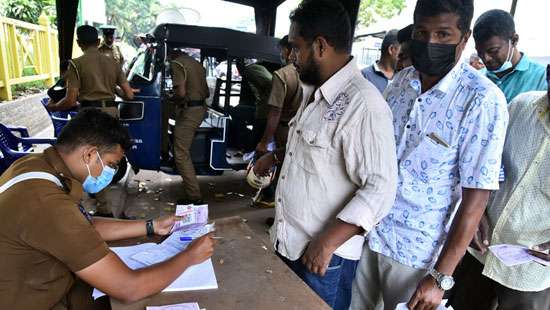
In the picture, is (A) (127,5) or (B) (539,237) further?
(A) (127,5)

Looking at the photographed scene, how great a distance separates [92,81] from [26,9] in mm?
7185

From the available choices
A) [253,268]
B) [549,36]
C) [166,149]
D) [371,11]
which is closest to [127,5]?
[371,11]

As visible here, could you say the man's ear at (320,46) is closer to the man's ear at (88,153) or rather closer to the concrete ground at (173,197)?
the man's ear at (88,153)

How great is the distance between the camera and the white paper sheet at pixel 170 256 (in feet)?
3.96

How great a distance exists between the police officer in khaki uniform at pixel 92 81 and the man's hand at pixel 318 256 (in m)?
2.90

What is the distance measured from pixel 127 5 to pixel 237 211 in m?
21.4

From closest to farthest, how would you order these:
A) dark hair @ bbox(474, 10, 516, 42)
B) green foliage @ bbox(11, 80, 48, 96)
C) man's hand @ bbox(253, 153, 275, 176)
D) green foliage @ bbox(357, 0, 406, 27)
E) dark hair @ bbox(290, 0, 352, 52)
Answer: dark hair @ bbox(290, 0, 352, 52) < man's hand @ bbox(253, 153, 275, 176) < dark hair @ bbox(474, 10, 516, 42) < green foliage @ bbox(11, 80, 48, 96) < green foliage @ bbox(357, 0, 406, 27)

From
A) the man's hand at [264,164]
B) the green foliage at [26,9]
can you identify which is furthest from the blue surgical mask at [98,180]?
the green foliage at [26,9]

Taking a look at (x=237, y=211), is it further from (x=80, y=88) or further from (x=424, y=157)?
(x=424, y=157)

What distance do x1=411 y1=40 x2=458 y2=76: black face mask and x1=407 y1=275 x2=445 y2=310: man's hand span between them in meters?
0.72

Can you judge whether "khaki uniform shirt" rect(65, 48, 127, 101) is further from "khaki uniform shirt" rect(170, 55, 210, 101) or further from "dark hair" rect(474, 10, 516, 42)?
"dark hair" rect(474, 10, 516, 42)

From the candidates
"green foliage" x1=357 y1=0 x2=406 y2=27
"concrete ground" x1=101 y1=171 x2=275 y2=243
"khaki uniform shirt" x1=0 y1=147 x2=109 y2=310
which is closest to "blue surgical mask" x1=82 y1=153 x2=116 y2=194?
"khaki uniform shirt" x1=0 y1=147 x2=109 y2=310

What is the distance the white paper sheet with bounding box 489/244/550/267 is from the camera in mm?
1369

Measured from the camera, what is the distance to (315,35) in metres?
1.20
